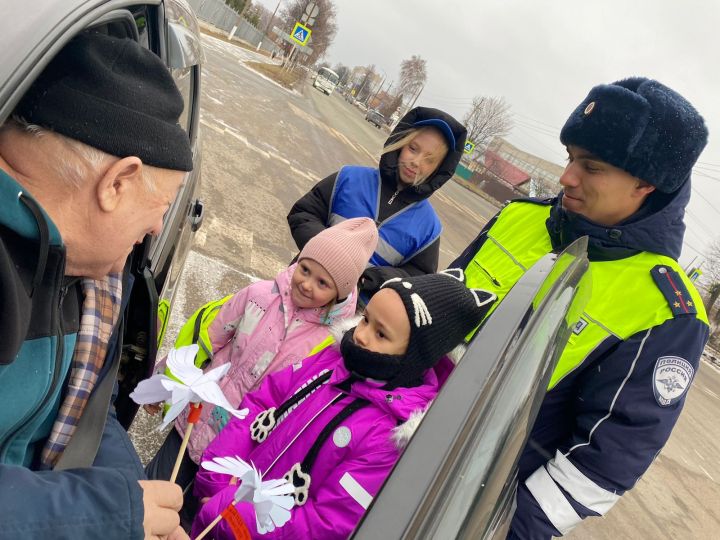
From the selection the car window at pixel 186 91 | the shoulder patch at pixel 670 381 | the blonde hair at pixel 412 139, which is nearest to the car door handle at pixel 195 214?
the car window at pixel 186 91

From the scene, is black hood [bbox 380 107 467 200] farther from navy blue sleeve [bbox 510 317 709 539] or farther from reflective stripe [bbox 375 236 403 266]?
navy blue sleeve [bbox 510 317 709 539]

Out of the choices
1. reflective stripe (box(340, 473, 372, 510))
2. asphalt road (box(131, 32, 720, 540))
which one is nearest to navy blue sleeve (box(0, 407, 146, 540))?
reflective stripe (box(340, 473, 372, 510))

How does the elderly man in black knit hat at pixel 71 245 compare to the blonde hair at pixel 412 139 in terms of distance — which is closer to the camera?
the elderly man in black knit hat at pixel 71 245

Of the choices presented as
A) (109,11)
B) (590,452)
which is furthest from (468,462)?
(109,11)

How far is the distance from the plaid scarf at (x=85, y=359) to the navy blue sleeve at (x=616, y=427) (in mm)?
1308

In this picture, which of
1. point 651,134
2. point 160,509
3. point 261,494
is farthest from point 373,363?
point 651,134

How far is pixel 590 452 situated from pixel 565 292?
59 centimetres

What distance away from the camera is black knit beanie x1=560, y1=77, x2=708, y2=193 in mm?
1651

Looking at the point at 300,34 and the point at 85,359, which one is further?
the point at 300,34

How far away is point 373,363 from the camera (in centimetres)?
147

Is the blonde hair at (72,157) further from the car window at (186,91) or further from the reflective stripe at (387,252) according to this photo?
the reflective stripe at (387,252)

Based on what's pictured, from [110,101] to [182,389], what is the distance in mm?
613

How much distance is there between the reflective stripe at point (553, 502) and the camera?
1.53 m

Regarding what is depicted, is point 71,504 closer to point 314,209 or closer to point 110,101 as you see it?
point 110,101
